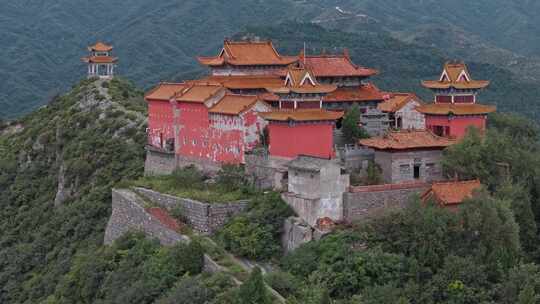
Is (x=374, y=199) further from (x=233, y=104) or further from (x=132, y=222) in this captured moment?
(x=132, y=222)

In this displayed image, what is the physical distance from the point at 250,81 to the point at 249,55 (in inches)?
70.1

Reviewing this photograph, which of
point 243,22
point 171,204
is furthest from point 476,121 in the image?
point 243,22

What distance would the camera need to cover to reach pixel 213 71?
49.0 metres

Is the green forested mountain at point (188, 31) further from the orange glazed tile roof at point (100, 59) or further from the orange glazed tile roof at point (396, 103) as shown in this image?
the orange glazed tile roof at point (396, 103)

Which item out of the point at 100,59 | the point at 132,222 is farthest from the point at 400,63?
the point at 132,222

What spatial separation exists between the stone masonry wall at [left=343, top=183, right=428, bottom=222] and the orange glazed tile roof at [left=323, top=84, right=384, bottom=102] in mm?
7169

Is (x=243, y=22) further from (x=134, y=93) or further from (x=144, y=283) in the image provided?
(x=144, y=283)

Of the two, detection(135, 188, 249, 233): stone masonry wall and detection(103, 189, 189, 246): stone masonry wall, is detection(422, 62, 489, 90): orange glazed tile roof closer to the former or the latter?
detection(135, 188, 249, 233): stone masonry wall

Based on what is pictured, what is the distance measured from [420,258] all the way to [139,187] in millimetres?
15333

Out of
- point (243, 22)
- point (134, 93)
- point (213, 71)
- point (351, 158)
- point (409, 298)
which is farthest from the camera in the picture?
point (243, 22)

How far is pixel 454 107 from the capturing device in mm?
43344

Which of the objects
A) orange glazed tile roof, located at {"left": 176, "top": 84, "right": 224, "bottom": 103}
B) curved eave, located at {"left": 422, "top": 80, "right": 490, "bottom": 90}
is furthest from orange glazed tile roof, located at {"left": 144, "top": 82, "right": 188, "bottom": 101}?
curved eave, located at {"left": 422, "top": 80, "right": 490, "bottom": 90}

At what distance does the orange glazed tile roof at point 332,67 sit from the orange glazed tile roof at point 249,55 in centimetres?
182

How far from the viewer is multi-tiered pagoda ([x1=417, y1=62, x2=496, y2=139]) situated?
1694 inches
